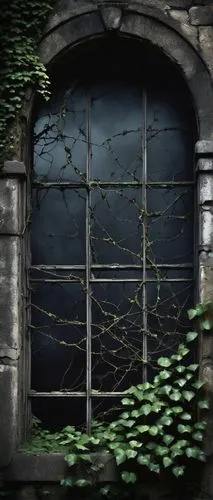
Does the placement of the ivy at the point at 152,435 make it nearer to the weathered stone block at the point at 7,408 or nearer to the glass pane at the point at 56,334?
the weathered stone block at the point at 7,408

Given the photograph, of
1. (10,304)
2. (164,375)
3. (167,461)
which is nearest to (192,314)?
(164,375)

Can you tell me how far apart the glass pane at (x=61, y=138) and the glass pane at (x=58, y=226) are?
16cm

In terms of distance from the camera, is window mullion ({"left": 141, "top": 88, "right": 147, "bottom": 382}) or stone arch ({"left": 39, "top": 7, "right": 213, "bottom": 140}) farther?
window mullion ({"left": 141, "top": 88, "right": 147, "bottom": 382})

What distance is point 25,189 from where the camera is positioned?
554cm

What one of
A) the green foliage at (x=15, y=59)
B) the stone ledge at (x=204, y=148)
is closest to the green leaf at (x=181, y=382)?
the stone ledge at (x=204, y=148)

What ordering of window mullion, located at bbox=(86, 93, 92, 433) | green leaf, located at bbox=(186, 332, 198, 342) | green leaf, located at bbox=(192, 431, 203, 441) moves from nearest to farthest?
green leaf, located at bbox=(192, 431, 203, 441), green leaf, located at bbox=(186, 332, 198, 342), window mullion, located at bbox=(86, 93, 92, 433)

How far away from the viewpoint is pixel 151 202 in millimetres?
5672

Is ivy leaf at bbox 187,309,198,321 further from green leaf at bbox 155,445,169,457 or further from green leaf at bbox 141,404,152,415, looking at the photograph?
green leaf at bbox 155,445,169,457

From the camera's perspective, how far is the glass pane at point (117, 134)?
224 inches

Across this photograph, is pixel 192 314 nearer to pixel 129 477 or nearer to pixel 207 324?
pixel 207 324

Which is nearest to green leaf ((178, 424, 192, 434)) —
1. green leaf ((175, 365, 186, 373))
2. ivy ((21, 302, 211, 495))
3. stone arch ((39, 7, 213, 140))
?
ivy ((21, 302, 211, 495))

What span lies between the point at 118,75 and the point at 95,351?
230cm

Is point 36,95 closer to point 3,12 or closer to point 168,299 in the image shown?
point 3,12

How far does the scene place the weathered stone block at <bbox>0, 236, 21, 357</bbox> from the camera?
529 centimetres
